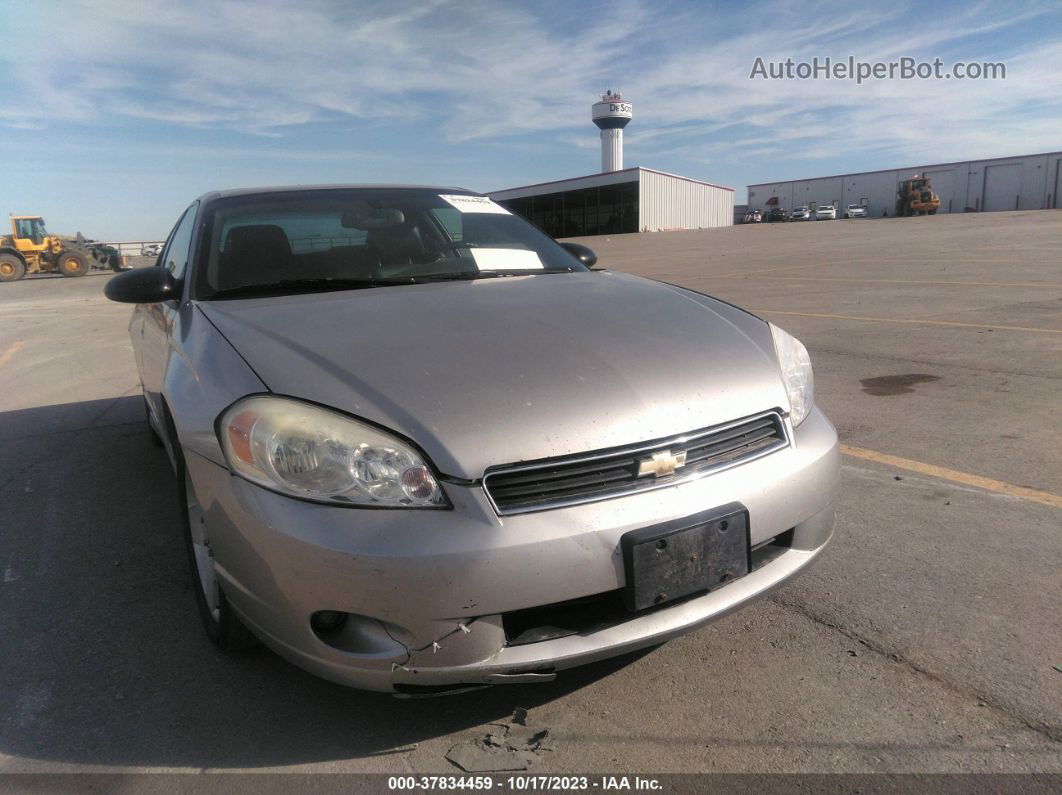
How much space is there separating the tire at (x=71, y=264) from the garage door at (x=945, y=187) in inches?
2428

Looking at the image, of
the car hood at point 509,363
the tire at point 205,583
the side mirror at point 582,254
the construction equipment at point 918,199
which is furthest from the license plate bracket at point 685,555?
the construction equipment at point 918,199

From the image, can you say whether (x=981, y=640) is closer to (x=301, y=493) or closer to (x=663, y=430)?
(x=663, y=430)

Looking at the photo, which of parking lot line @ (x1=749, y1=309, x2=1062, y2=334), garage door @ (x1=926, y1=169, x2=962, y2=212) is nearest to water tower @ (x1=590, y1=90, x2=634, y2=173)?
garage door @ (x1=926, y1=169, x2=962, y2=212)

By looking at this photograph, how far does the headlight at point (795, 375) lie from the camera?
2.21 metres

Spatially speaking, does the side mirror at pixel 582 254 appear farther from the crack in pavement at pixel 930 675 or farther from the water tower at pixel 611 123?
the water tower at pixel 611 123

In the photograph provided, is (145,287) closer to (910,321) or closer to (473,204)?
(473,204)

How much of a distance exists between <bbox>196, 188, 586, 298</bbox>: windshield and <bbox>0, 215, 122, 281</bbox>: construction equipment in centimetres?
2854

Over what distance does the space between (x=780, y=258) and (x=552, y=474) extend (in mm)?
19721

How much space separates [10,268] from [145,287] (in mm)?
30338

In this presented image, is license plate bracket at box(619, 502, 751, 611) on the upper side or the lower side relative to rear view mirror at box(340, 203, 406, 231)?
lower

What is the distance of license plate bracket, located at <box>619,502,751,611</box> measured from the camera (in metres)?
1.71

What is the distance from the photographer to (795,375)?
90.6 inches

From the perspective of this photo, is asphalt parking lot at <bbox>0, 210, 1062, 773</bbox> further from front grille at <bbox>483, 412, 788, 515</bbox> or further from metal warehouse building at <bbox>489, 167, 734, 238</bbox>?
metal warehouse building at <bbox>489, 167, 734, 238</bbox>

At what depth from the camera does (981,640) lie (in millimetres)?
2205
